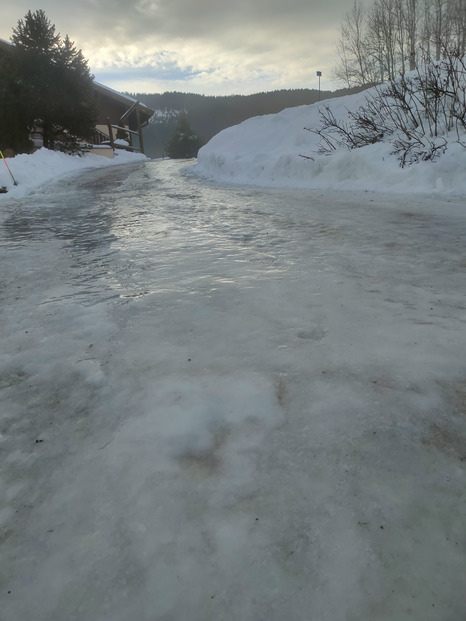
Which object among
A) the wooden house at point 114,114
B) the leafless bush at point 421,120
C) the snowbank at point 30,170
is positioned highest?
the wooden house at point 114,114

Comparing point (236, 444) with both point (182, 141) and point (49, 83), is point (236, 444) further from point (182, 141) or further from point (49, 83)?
point (182, 141)

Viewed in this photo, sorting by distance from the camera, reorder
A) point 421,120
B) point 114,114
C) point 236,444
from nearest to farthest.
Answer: point 236,444 → point 421,120 → point 114,114

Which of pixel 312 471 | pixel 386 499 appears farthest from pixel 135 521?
pixel 386 499

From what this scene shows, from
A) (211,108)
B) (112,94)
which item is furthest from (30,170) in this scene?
(211,108)

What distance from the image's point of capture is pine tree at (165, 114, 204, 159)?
3291 cm

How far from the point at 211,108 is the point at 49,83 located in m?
77.9

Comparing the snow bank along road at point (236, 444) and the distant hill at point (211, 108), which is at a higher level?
the distant hill at point (211, 108)

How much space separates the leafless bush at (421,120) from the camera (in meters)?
7.43

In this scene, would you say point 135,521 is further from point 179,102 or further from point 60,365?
point 179,102

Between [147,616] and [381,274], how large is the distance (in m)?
2.50

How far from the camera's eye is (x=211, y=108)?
8912 centimetres

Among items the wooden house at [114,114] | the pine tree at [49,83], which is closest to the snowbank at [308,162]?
the pine tree at [49,83]

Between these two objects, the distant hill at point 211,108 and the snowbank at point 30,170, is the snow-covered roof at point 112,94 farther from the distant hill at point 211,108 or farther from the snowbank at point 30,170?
the distant hill at point 211,108

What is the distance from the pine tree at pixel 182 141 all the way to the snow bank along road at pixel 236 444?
107 feet
